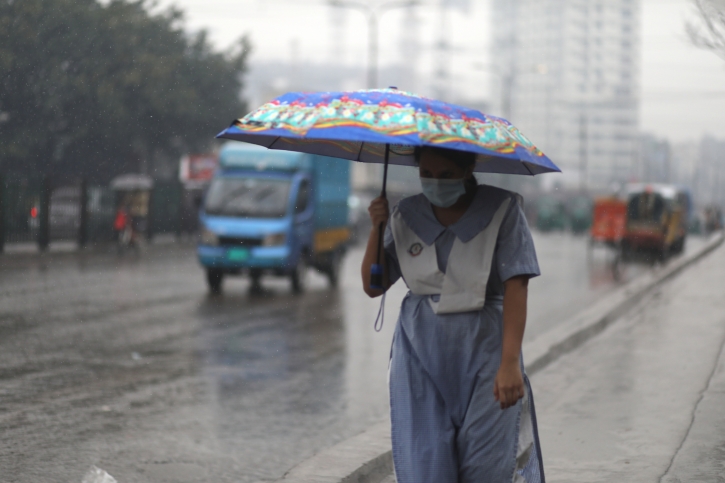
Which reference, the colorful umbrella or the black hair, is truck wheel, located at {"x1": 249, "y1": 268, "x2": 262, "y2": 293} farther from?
the black hair

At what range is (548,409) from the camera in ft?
23.2

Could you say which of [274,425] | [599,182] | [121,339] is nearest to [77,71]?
[121,339]

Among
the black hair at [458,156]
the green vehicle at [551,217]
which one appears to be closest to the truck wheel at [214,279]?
the black hair at [458,156]

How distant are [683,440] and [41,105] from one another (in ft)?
78.3

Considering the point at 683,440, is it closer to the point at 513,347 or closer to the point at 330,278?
the point at 513,347

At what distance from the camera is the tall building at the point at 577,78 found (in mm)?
159375

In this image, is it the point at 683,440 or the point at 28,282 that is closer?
the point at 683,440

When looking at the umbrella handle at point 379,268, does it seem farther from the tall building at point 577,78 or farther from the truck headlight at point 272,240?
the tall building at point 577,78

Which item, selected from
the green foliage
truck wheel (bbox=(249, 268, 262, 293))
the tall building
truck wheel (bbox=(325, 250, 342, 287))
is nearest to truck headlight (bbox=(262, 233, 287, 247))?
truck wheel (bbox=(249, 268, 262, 293))

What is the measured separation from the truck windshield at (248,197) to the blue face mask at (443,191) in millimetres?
13468

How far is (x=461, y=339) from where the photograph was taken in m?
3.25

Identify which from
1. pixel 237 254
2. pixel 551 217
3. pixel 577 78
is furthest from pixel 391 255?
pixel 577 78

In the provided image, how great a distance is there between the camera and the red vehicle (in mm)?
30438

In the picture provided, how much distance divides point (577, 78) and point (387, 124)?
536 ft
